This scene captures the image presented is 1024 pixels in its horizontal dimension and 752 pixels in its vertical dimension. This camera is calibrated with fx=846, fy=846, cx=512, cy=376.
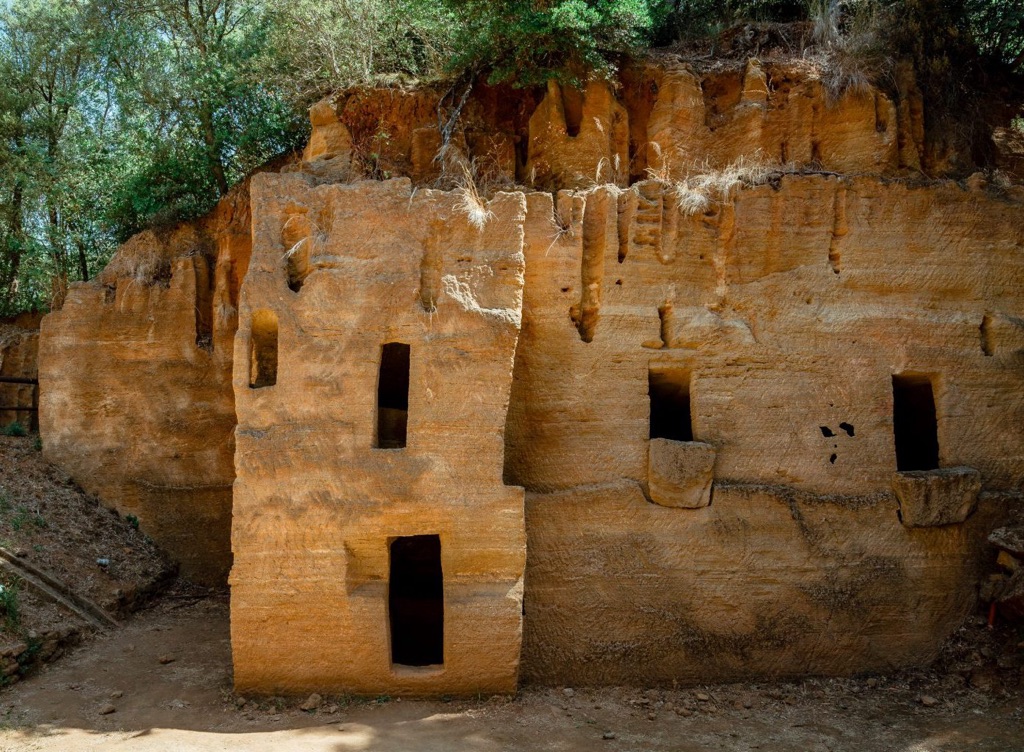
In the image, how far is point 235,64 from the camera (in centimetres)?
1173

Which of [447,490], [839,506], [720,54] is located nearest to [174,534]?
[447,490]

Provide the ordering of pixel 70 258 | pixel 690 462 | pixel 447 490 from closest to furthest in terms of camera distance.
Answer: pixel 447 490 < pixel 690 462 < pixel 70 258

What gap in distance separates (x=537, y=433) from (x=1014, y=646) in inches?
180

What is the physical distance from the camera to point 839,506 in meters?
7.90

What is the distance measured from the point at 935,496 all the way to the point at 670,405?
8.60ft

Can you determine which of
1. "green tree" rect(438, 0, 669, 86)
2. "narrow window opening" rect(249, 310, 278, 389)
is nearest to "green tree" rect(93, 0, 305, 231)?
"green tree" rect(438, 0, 669, 86)

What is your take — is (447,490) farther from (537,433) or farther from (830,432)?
(830,432)

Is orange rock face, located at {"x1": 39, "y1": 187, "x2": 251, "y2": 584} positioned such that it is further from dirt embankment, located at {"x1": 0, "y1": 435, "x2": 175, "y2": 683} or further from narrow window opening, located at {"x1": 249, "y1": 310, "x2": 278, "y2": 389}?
narrow window opening, located at {"x1": 249, "y1": 310, "x2": 278, "y2": 389}

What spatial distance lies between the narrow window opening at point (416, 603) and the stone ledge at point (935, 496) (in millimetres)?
4523

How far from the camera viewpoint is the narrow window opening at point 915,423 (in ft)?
28.3

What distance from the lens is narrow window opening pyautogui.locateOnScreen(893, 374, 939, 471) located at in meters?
8.63

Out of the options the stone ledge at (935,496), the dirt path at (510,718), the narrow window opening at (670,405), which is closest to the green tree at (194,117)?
the narrow window opening at (670,405)

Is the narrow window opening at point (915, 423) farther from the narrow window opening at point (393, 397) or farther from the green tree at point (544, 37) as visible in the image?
the narrow window opening at point (393, 397)

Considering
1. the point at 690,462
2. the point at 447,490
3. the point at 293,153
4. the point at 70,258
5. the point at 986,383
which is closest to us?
the point at 447,490
